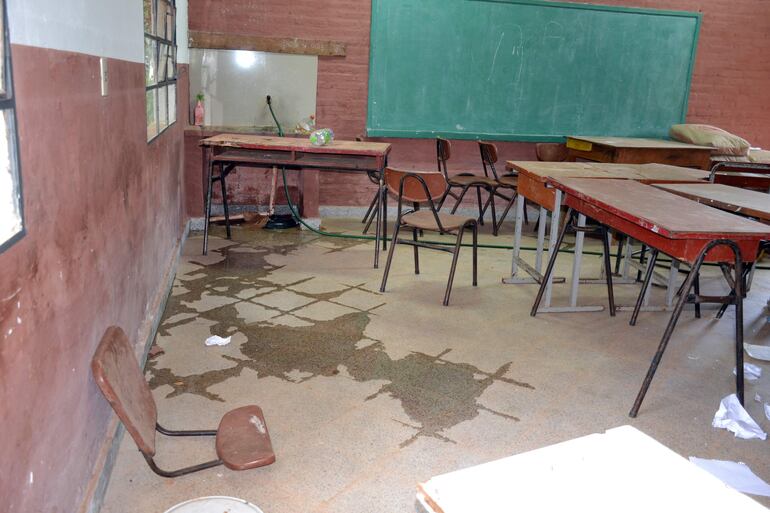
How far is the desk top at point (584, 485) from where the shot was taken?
2.84ft

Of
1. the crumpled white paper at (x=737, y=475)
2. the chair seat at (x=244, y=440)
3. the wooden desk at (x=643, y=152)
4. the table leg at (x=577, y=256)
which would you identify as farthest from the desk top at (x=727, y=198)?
the chair seat at (x=244, y=440)

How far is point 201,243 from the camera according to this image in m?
4.96

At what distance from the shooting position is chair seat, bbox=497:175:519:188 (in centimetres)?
548

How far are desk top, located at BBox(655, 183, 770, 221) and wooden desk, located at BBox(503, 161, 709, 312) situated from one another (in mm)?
201

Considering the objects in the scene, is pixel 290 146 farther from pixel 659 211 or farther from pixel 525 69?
pixel 525 69

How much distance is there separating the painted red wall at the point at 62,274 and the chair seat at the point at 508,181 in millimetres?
3627

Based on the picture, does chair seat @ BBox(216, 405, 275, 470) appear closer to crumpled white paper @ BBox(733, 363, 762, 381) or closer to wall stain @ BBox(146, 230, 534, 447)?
wall stain @ BBox(146, 230, 534, 447)

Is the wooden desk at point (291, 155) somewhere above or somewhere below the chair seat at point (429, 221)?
above

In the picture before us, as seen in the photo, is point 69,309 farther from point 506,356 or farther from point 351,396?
point 506,356

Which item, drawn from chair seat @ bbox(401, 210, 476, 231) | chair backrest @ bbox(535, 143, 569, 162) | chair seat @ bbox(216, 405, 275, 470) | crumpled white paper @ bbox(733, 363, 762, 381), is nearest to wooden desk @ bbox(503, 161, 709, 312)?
chair seat @ bbox(401, 210, 476, 231)

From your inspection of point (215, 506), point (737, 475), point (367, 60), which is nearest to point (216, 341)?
point (215, 506)

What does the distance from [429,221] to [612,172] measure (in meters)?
1.27

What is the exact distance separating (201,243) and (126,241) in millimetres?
2537

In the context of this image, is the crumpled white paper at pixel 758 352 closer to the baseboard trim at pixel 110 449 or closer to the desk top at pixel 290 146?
the desk top at pixel 290 146
